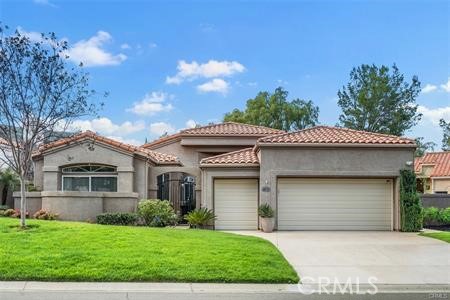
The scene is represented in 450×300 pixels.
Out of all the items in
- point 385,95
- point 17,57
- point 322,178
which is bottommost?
point 322,178

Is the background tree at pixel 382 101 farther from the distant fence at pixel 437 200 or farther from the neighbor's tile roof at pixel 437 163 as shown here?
the distant fence at pixel 437 200

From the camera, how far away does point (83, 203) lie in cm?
2095

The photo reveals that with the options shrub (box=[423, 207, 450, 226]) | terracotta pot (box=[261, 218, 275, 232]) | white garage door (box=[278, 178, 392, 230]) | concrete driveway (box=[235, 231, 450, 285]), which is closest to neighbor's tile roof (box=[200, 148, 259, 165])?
white garage door (box=[278, 178, 392, 230])

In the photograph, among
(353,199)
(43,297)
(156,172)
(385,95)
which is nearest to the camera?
(43,297)

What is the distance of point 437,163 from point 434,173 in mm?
1663

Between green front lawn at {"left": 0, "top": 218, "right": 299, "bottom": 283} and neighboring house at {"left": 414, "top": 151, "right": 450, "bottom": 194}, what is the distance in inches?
1154

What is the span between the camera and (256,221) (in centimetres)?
2194

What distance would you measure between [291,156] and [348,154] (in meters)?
2.35

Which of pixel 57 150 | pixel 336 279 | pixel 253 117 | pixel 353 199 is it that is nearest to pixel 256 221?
pixel 353 199

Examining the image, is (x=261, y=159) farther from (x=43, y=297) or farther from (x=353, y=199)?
(x=43, y=297)

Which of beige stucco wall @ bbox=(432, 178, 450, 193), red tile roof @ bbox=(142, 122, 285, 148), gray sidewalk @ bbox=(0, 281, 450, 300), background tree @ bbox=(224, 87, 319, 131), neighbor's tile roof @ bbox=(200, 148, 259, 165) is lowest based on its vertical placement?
gray sidewalk @ bbox=(0, 281, 450, 300)

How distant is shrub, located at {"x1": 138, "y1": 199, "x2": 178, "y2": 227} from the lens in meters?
20.3

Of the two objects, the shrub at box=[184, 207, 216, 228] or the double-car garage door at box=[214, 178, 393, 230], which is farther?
the double-car garage door at box=[214, 178, 393, 230]

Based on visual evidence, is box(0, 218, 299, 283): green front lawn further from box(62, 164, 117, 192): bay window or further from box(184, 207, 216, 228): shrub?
box(62, 164, 117, 192): bay window
